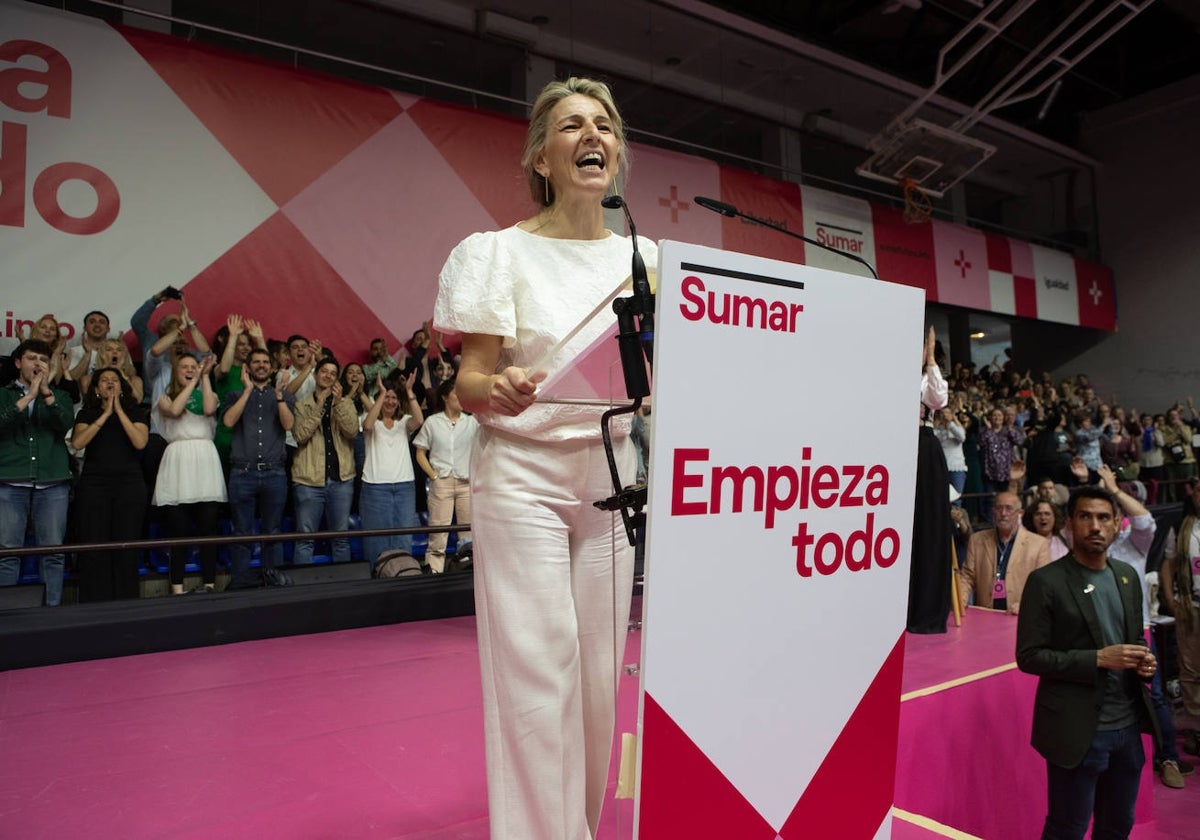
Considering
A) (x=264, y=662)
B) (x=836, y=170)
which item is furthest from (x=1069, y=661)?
Result: (x=836, y=170)

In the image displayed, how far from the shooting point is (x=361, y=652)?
4043mm

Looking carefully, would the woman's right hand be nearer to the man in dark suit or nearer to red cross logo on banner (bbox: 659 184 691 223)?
the man in dark suit

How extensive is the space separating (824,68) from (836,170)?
198cm

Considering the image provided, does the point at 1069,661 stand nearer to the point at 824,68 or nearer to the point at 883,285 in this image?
the point at 883,285

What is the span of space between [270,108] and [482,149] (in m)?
1.68

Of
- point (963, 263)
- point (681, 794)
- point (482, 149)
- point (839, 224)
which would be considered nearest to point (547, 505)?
point (681, 794)

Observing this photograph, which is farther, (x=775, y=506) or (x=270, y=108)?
(x=270, y=108)

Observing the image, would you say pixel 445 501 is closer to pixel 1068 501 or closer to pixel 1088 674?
pixel 1068 501

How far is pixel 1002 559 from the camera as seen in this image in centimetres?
571

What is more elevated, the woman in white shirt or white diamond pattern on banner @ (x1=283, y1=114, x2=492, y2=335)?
white diamond pattern on banner @ (x1=283, y1=114, x2=492, y2=335)

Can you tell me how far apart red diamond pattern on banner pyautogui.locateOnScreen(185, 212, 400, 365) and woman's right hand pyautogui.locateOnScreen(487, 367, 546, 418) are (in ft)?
17.4

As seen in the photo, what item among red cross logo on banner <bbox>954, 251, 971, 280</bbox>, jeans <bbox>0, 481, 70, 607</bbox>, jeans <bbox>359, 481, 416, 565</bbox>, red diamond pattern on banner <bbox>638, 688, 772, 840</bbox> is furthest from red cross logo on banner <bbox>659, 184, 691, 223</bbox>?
red diamond pattern on banner <bbox>638, 688, 772, 840</bbox>

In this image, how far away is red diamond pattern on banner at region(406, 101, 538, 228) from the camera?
6980 millimetres

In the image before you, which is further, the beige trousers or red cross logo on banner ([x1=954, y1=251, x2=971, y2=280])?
red cross logo on banner ([x1=954, y1=251, x2=971, y2=280])
